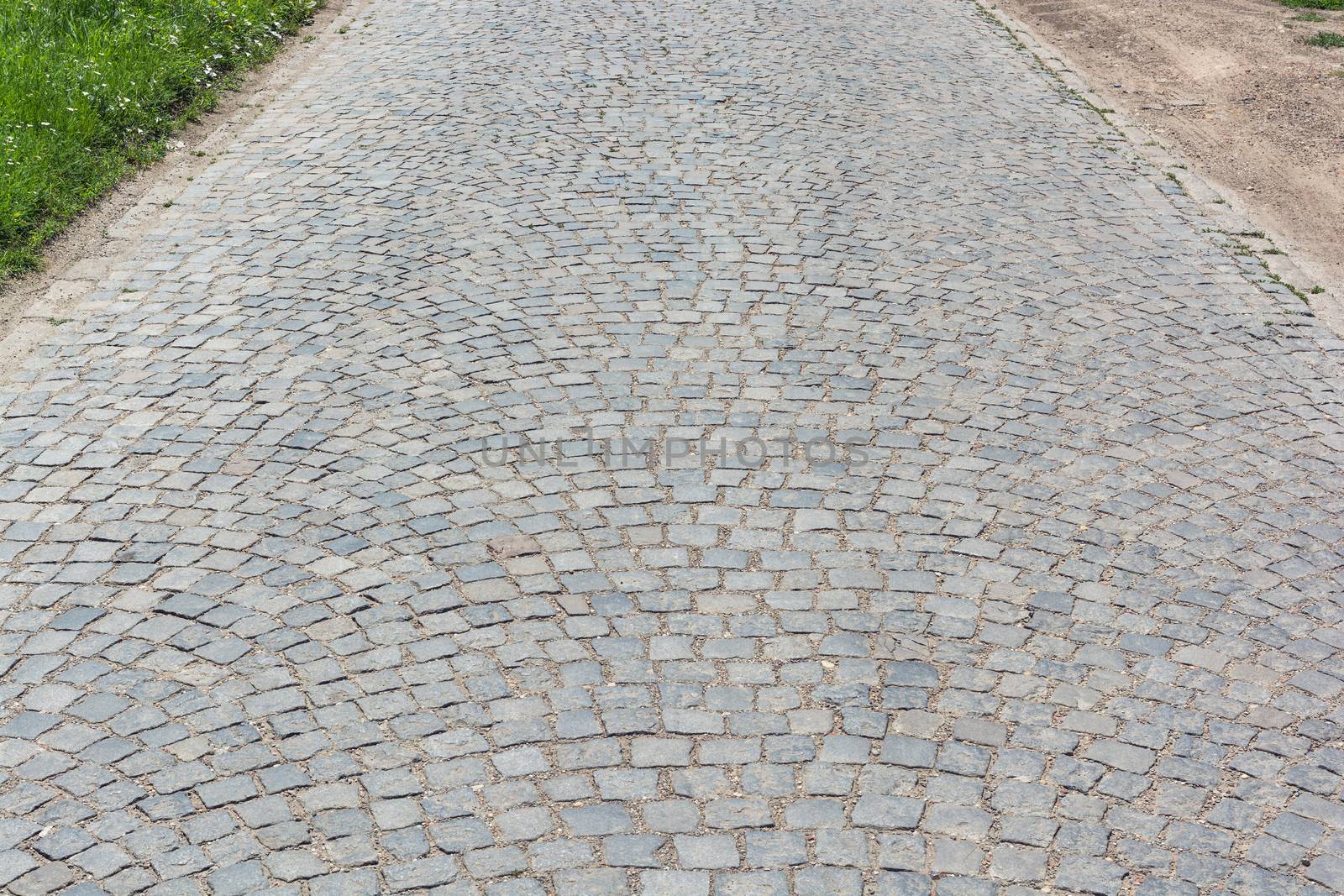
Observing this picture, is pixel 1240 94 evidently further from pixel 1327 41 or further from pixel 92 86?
pixel 92 86

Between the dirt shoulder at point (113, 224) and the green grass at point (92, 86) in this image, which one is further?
the green grass at point (92, 86)

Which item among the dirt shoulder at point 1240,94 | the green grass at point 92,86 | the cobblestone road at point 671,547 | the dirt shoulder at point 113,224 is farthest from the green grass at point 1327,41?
the green grass at point 92,86

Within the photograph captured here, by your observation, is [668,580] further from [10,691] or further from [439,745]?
[10,691]

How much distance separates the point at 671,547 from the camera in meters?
Answer: 5.73

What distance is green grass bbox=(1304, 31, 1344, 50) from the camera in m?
14.0

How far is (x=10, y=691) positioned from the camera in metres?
4.83

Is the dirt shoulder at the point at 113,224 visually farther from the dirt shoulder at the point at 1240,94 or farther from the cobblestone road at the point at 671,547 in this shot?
the dirt shoulder at the point at 1240,94

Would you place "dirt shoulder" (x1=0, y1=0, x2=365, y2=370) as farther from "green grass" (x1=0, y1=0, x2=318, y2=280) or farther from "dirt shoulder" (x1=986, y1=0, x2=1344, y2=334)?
"dirt shoulder" (x1=986, y1=0, x2=1344, y2=334)

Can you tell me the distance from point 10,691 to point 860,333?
4.85m

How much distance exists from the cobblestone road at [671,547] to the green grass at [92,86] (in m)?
0.86

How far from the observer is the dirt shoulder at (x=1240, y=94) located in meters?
9.77

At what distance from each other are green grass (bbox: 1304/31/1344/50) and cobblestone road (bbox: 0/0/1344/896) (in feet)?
19.8

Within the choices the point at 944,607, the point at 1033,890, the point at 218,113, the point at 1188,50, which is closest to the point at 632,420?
the point at 944,607

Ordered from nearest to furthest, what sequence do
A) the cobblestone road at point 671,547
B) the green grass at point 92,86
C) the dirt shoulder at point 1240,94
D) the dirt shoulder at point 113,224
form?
the cobblestone road at point 671,547 → the dirt shoulder at point 113,224 → the green grass at point 92,86 → the dirt shoulder at point 1240,94
